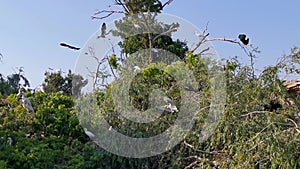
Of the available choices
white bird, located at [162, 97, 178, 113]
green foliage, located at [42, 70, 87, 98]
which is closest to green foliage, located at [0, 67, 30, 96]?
green foliage, located at [42, 70, 87, 98]

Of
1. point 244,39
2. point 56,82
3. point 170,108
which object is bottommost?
point 170,108

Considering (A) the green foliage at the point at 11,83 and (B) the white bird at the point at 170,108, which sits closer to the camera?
(B) the white bird at the point at 170,108

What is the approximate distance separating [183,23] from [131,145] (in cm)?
213

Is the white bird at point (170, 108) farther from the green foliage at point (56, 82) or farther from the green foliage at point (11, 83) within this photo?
the green foliage at point (56, 82)

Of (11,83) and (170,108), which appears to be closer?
(170,108)

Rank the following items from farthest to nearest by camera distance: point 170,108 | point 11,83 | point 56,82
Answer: point 56,82
point 11,83
point 170,108

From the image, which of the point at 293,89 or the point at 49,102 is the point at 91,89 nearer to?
the point at 49,102

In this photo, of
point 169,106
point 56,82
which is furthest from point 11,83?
point 169,106

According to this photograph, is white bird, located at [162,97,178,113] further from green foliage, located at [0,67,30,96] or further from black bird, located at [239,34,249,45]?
green foliage, located at [0,67,30,96]

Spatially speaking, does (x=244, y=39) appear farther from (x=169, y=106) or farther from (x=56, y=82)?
(x=56, y=82)

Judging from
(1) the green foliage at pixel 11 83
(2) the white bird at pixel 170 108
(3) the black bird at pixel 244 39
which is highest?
(1) the green foliage at pixel 11 83

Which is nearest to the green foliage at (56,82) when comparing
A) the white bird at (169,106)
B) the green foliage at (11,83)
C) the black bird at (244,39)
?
the green foliage at (11,83)

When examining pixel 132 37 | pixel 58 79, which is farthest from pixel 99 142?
pixel 58 79

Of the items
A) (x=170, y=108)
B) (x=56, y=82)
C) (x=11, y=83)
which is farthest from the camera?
(x=56, y=82)
